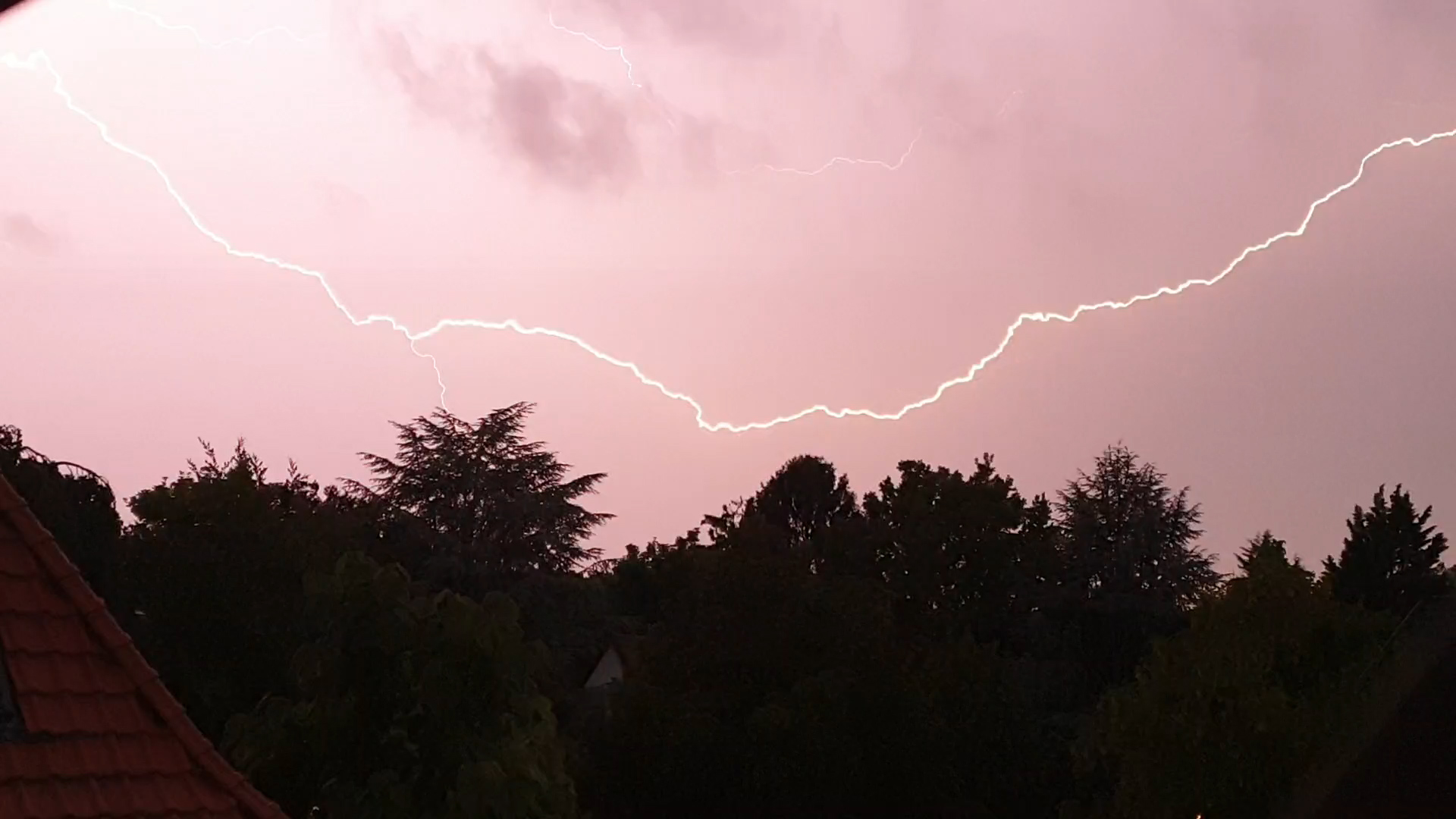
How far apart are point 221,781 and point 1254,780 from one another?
29631 millimetres

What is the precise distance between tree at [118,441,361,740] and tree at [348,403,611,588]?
10955mm

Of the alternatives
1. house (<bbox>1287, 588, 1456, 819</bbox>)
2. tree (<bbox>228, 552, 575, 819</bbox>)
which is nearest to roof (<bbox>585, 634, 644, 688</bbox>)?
tree (<bbox>228, 552, 575, 819</bbox>)

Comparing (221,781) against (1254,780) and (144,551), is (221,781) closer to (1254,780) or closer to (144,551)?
(1254,780)

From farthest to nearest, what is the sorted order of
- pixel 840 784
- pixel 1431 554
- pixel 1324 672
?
pixel 1431 554, pixel 840 784, pixel 1324 672

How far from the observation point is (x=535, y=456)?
56.7 m

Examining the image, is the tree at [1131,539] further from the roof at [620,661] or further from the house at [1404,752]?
the house at [1404,752]

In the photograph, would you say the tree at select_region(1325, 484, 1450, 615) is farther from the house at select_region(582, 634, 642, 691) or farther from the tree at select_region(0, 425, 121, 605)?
the tree at select_region(0, 425, 121, 605)

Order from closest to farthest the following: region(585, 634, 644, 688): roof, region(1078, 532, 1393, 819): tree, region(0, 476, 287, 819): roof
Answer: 1. region(0, 476, 287, 819): roof
2. region(1078, 532, 1393, 819): tree
3. region(585, 634, 644, 688): roof

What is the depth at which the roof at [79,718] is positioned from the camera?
525cm

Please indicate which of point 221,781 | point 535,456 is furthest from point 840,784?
point 221,781

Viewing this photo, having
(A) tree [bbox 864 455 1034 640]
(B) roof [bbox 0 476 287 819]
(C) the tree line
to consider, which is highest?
(A) tree [bbox 864 455 1034 640]

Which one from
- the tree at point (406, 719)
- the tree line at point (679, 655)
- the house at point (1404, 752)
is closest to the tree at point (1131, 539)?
the tree line at point (679, 655)

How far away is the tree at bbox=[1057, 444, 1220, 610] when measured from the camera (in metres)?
63.2

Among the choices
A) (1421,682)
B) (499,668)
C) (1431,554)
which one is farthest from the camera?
(1431,554)
